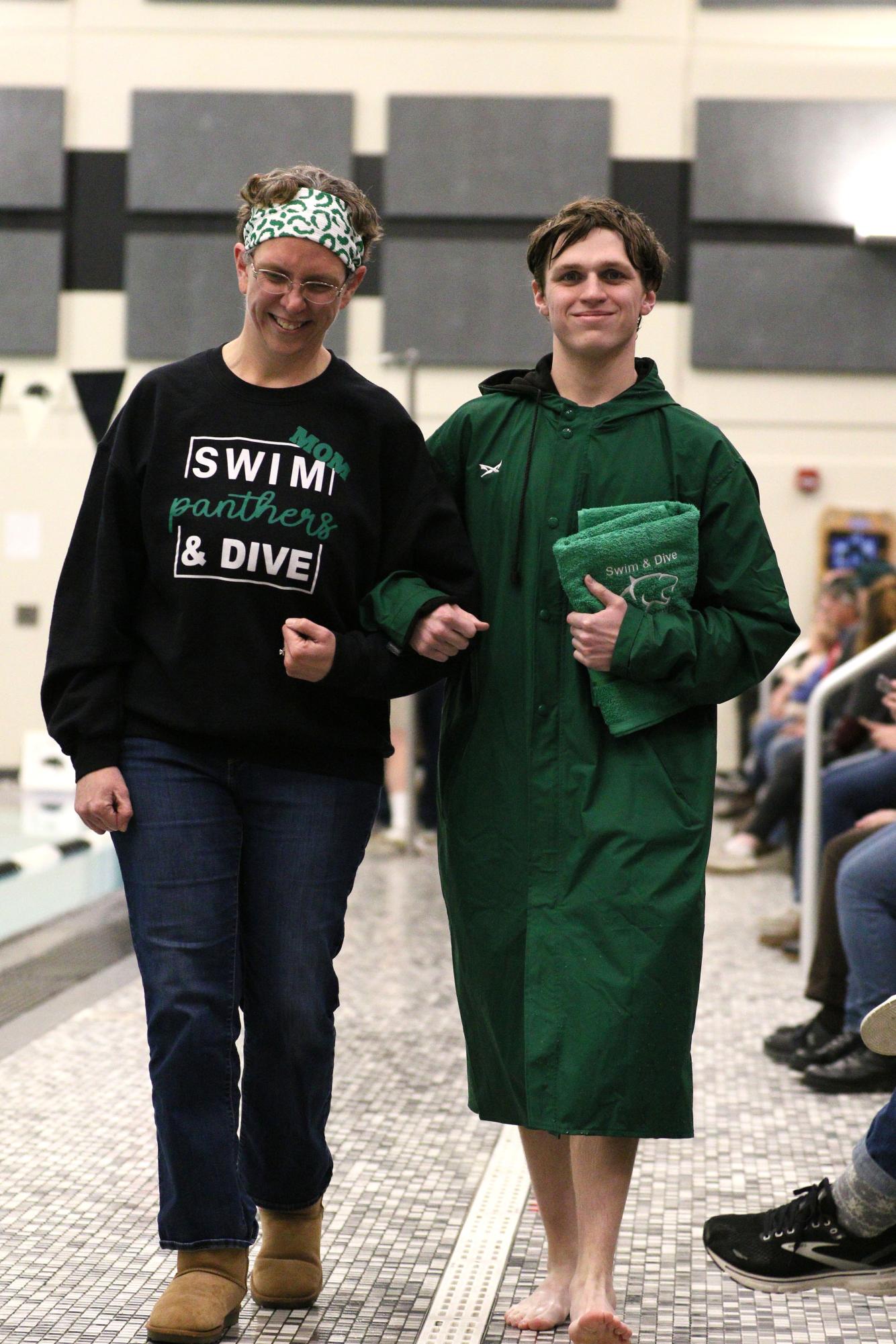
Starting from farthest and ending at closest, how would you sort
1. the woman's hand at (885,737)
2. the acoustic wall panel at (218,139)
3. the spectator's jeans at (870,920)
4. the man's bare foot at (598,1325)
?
the acoustic wall panel at (218,139) < the woman's hand at (885,737) < the spectator's jeans at (870,920) < the man's bare foot at (598,1325)

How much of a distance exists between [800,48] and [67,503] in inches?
221

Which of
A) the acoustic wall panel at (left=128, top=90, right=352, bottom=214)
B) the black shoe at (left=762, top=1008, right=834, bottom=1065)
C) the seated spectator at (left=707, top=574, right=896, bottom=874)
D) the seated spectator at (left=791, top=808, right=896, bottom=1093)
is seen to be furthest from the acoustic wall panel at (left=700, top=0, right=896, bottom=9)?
the black shoe at (left=762, top=1008, right=834, bottom=1065)

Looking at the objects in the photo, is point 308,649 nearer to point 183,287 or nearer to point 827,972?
point 827,972

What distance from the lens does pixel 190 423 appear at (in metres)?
2.04

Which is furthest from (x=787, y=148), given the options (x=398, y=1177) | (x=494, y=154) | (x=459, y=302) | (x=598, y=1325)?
(x=598, y=1325)

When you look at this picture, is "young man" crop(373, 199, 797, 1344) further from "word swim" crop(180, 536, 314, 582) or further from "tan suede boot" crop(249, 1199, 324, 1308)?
"tan suede boot" crop(249, 1199, 324, 1308)

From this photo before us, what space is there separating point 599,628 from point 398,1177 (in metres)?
1.22

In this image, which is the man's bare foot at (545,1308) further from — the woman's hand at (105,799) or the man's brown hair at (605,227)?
the man's brown hair at (605,227)

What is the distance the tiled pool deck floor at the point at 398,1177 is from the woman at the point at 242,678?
0.75 ft

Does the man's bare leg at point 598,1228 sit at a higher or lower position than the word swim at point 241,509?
lower

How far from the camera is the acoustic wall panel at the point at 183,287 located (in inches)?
421

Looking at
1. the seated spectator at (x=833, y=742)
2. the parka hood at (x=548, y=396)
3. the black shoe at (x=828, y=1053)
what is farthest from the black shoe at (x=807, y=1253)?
the seated spectator at (x=833, y=742)

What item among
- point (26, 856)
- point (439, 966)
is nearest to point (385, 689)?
point (439, 966)

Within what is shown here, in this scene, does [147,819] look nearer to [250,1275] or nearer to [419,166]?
[250,1275]
